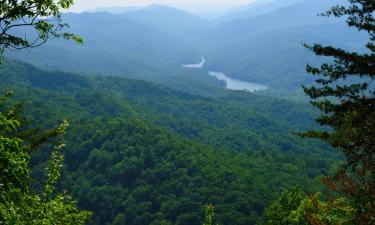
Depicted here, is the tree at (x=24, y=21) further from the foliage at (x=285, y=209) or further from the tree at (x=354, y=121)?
the foliage at (x=285, y=209)

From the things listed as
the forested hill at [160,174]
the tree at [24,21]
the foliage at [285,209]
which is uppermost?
the tree at [24,21]

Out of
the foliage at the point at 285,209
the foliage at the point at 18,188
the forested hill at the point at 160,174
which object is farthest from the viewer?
the forested hill at the point at 160,174

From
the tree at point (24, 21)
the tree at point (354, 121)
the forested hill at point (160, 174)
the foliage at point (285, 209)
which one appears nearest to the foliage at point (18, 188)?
the tree at point (24, 21)

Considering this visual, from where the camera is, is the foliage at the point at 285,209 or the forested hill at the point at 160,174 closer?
the foliage at the point at 285,209

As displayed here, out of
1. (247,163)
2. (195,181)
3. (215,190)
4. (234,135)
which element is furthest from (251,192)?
(234,135)

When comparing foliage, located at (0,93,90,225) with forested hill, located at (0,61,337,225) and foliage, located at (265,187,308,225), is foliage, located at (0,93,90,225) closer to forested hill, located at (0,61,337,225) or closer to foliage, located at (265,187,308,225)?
foliage, located at (265,187,308,225)

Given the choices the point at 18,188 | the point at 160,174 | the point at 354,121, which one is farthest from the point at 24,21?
the point at 160,174

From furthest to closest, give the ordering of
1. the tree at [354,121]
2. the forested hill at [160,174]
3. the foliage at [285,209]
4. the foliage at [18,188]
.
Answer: the forested hill at [160,174] → the foliage at [285,209] → the tree at [354,121] → the foliage at [18,188]

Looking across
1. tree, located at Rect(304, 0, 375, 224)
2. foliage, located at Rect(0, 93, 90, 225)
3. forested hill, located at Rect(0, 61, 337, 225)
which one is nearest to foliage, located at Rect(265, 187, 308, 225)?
tree, located at Rect(304, 0, 375, 224)

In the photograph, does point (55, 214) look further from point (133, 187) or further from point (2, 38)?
point (133, 187)
